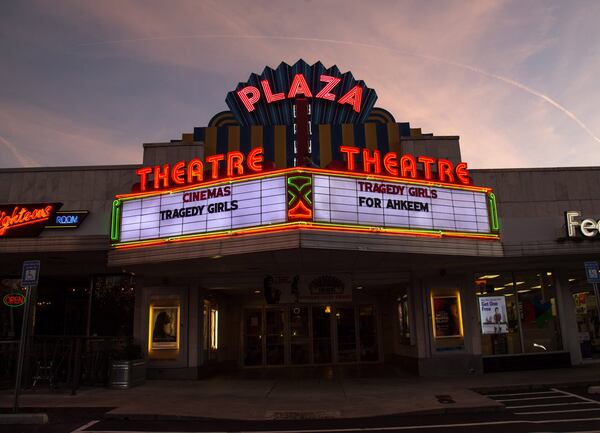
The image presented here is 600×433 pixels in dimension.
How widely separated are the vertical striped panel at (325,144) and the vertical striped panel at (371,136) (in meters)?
1.43

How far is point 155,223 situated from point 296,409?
21.3 ft

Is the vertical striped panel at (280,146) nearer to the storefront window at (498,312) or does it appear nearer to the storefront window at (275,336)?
the storefront window at (275,336)

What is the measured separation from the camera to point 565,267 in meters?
18.7

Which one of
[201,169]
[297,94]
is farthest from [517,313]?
[201,169]

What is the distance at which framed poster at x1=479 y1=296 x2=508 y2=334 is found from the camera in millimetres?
17812

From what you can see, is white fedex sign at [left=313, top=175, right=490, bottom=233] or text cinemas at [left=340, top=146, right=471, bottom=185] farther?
text cinemas at [left=340, top=146, right=471, bottom=185]

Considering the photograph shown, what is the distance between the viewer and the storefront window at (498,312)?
1775cm

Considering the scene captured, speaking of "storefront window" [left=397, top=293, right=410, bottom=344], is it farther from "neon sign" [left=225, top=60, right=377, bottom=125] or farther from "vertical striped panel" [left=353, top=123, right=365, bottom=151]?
"neon sign" [left=225, top=60, right=377, bottom=125]

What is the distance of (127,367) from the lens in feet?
50.3

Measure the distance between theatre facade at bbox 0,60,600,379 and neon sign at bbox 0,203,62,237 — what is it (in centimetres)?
4

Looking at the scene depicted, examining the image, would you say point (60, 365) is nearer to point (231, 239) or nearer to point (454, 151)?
point (231, 239)

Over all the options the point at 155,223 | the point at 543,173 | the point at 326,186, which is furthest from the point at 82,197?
the point at 543,173

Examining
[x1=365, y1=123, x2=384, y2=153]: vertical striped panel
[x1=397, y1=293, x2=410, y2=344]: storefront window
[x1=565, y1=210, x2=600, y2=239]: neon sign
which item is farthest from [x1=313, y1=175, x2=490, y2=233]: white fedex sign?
[x1=365, y1=123, x2=384, y2=153]: vertical striped panel

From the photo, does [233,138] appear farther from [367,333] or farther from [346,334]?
[367,333]
